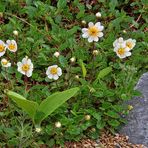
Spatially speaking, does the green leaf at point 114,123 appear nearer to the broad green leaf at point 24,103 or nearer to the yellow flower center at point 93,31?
the broad green leaf at point 24,103

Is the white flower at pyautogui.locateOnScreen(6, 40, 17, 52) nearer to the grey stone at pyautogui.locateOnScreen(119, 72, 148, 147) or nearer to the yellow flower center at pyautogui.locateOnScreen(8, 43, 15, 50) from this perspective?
the yellow flower center at pyautogui.locateOnScreen(8, 43, 15, 50)

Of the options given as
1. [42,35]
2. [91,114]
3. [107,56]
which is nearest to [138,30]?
[107,56]

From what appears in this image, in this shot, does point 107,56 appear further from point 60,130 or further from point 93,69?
point 60,130

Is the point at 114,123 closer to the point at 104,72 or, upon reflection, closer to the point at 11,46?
the point at 104,72

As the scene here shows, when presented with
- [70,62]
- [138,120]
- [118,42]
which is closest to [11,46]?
[70,62]

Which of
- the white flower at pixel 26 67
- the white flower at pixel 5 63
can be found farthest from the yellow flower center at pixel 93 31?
the white flower at pixel 5 63

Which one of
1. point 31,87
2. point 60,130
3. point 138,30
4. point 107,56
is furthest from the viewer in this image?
point 138,30

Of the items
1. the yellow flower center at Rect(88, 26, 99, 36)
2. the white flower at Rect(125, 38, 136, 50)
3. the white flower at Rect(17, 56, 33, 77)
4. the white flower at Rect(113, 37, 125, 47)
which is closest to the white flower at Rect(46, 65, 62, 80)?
the white flower at Rect(17, 56, 33, 77)
